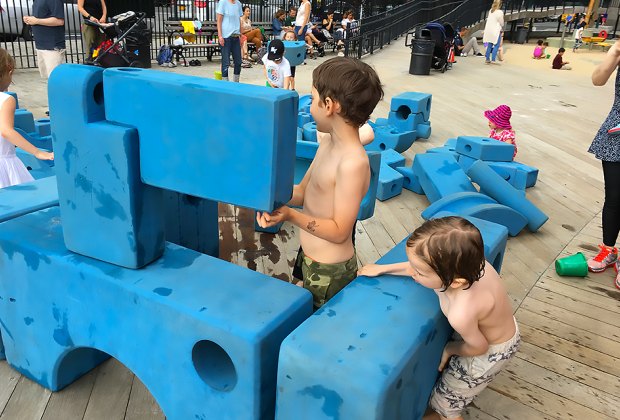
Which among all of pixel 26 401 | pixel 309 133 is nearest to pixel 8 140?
pixel 26 401

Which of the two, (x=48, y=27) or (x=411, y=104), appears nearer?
(x=411, y=104)

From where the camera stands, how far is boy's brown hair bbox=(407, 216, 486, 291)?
1580 mm

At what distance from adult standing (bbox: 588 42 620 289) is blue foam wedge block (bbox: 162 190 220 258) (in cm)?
227

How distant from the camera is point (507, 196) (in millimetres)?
4070

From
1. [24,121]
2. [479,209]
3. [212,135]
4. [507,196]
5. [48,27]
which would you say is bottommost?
[507,196]

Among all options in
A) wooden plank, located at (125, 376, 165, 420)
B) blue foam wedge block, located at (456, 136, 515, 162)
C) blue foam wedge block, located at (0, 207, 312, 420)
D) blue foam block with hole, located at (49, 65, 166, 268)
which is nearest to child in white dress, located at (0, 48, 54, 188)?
blue foam wedge block, located at (0, 207, 312, 420)

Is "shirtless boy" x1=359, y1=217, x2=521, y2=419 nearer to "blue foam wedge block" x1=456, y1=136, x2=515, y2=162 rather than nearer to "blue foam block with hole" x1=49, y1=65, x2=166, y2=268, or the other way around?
"blue foam block with hole" x1=49, y1=65, x2=166, y2=268

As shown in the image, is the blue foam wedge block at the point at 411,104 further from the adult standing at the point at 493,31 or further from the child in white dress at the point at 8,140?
the adult standing at the point at 493,31

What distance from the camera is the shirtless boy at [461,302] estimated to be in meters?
1.59

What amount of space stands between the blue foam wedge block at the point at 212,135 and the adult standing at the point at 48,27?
5595 millimetres

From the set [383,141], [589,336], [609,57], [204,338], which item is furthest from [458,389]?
[383,141]

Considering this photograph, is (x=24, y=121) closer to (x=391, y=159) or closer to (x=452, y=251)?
→ (x=391, y=159)

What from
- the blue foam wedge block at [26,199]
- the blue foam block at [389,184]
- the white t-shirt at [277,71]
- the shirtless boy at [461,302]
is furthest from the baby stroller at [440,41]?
the shirtless boy at [461,302]

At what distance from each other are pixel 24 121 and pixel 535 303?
4234 mm
